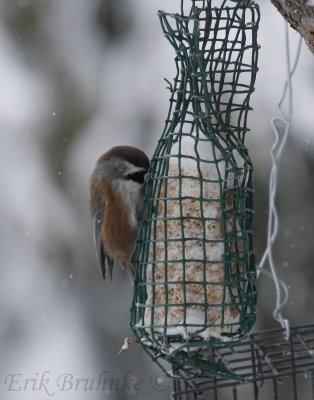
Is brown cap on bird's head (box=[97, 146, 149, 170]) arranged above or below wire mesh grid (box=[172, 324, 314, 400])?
above

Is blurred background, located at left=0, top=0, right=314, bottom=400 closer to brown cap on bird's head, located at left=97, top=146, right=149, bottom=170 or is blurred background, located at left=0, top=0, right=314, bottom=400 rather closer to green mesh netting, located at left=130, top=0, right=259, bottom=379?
brown cap on bird's head, located at left=97, top=146, right=149, bottom=170

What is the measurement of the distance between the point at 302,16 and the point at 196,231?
0.91 m

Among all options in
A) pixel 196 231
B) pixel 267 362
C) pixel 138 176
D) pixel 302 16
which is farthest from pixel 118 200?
pixel 302 16

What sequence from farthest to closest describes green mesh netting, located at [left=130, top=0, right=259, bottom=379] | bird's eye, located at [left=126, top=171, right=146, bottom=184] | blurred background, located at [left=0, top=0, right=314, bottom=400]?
blurred background, located at [left=0, top=0, right=314, bottom=400]
bird's eye, located at [left=126, top=171, right=146, bottom=184]
green mesh netting, located at [left=130, top=0, right=259, bottom=379]

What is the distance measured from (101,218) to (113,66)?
12.6 ft

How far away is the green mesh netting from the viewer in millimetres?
3541

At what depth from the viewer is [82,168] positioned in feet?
25.3

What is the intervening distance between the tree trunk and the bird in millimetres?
941

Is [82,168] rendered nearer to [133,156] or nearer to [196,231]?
[133,156]

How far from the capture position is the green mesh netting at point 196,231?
354 cm

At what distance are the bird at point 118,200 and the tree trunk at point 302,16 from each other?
94cm

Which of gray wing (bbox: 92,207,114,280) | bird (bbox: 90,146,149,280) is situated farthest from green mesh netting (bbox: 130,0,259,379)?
gray wing (bbox: 92,207,114,280)

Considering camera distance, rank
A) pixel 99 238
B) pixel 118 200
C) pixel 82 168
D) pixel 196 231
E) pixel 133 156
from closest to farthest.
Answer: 1. pixel 196 231
2. pixel 133 156
3. pixel 118 200
4. pixel 99 238
5. pixel 82 168

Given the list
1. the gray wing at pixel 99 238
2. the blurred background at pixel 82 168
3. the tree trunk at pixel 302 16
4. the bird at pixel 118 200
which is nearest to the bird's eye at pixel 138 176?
the bird at pixel 118 200
